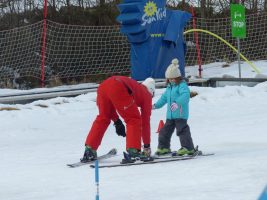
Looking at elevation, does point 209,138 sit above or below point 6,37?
below

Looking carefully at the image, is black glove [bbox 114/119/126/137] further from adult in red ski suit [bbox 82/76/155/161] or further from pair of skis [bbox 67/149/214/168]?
pair of skis [bbox 67/149/214/168]

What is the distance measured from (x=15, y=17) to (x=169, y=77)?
40.8 ft

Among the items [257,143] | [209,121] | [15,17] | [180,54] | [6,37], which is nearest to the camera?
[257,143]

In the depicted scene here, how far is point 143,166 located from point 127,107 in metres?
0.71

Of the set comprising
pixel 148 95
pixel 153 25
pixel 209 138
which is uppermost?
pixel 153 25

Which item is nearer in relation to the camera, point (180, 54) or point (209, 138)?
point (209, 138)

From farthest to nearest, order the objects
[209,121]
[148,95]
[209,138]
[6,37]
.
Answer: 1. [6,37]
2. [209,121]
3. [209,138]
4. [148,95]

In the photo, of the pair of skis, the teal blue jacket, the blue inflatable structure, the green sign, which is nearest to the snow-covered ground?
the pair of skis

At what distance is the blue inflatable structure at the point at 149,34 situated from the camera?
48.9 ft

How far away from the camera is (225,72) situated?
18.2 meters

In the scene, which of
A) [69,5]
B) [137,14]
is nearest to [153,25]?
[137,14]

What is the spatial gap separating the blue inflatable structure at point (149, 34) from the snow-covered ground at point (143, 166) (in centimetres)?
118

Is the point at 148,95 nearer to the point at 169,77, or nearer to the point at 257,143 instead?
the point at 169,77

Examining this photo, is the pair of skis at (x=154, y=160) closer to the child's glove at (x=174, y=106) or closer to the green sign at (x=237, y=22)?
the child's glove at (x=174, y=106)
